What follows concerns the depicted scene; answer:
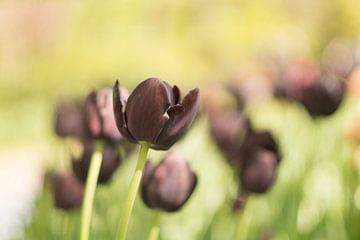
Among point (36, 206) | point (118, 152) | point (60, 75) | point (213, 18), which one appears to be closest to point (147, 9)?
point (213, 18)

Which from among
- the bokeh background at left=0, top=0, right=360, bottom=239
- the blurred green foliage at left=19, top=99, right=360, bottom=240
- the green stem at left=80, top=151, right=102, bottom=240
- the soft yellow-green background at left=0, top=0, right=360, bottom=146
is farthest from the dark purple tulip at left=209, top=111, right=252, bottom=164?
the soft yellow-green background at left=0, top=0, right=360, bottom=146

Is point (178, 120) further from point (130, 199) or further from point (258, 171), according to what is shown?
point (258, 171)

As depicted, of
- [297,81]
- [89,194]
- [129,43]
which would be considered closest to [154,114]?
[89,194]

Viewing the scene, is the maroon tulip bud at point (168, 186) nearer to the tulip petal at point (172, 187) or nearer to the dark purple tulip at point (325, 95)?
the tulip petal at point (172, 187)

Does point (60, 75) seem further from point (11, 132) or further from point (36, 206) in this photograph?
point (36, 206)

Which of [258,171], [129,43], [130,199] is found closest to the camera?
[130,199]

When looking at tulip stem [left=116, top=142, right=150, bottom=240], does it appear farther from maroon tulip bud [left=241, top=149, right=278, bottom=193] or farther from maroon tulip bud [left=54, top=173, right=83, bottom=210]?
maroon tulip bud [left=54, top=173, right=83, bottom=210]

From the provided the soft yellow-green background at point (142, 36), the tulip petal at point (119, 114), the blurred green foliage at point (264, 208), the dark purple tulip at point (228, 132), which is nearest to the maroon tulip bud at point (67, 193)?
the blurred green foliage at point (264, 208)
